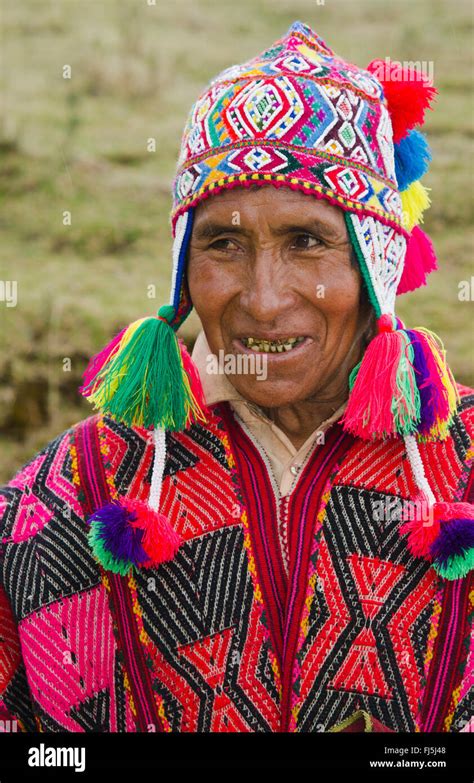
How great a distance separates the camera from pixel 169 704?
2.53 meters

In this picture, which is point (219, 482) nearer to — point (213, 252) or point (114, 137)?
point (213, 252)

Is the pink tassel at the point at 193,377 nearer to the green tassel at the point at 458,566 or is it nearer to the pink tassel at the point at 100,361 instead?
the pink tassel at the point at 100,361

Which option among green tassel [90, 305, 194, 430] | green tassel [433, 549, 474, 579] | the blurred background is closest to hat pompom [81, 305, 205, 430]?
green tassel [90, 305, 194, 430]

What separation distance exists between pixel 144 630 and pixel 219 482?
1.31 feet

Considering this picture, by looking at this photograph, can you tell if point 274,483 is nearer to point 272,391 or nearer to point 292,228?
point 272,391

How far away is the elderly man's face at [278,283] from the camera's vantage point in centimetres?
248

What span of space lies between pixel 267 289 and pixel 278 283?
0.11ft

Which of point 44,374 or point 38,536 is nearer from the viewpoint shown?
point 38,536

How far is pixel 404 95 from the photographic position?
2.69 metres

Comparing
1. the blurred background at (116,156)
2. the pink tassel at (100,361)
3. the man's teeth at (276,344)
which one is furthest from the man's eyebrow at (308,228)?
the blurred background at (116,156)

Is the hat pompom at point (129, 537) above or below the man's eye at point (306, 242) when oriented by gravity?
below

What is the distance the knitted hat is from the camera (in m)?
2.49

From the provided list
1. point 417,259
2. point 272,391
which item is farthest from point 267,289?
point 417,259
